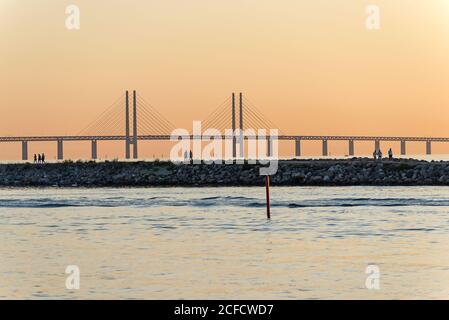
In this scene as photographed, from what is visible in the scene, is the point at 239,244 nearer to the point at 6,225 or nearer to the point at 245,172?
the point at 6,225

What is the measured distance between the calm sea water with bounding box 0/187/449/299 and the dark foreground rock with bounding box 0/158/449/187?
2669 centimetres

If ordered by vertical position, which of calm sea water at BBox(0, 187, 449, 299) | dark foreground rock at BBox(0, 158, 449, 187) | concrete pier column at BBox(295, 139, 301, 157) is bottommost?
calm sea water at BBox(0, 187, 449, 299)

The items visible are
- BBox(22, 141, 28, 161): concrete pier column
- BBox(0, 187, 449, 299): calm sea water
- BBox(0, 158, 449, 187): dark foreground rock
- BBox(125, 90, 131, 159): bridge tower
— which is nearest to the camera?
BBox(0, 187, 449, 299): calm sea water

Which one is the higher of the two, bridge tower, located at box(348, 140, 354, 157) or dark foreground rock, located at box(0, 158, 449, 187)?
bridge tower, located at box(348, 140, 354, 157)

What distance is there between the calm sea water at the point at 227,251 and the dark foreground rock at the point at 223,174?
26.7 m

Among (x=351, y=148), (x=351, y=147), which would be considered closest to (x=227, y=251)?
(x=351, y=148)

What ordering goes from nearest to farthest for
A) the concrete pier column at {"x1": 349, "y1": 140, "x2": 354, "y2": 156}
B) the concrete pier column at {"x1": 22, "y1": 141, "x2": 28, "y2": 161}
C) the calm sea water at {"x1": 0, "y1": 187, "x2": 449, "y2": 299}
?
the calm sea water at {"x1": 0, "y1": 187, "x2": 449, "y2": 299}, the concrete pier column at {"x1": 22, "y1": 141, "x2": 28, "y2": 161}, the concrete pier column at {"x1": 349, "y1": 140, "x2": 354, "y2": 156}

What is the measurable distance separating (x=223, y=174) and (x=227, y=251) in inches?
1903

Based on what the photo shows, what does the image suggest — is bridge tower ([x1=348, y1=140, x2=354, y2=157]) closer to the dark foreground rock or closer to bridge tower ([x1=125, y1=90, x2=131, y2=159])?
bridge tower ([x1=125, y1=90, x2=131, y2=159])

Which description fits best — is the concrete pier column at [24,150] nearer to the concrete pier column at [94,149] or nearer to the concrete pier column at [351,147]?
the concrete pier column at [94,149]

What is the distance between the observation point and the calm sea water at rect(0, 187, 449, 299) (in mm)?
19375

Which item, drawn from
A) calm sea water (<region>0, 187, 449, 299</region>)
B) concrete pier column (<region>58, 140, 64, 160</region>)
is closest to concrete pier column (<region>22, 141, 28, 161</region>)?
concrete pier column (<region>58, 140, 64, 160</region>)

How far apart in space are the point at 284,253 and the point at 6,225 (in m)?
12.0

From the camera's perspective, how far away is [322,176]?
2783 inches
